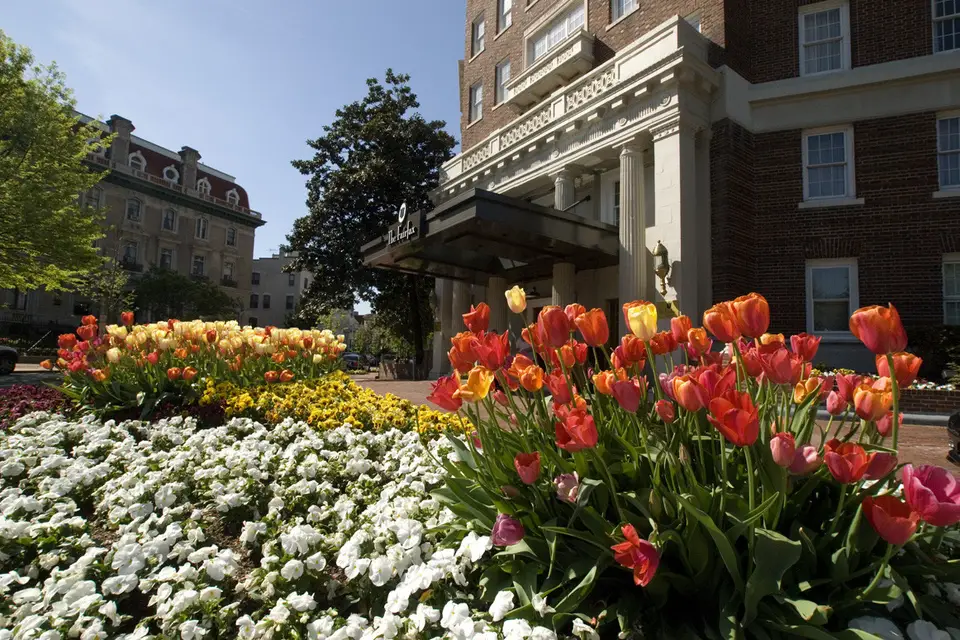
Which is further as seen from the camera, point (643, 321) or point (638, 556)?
point (643, 321)

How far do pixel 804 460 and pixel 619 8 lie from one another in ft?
61.4

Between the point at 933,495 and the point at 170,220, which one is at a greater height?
the point at 170,220

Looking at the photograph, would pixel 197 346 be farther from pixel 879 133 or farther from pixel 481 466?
pixel 879 133

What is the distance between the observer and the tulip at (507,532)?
163 cm

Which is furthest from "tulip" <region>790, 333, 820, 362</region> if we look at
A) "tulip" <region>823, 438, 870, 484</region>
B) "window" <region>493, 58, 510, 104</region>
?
"window" <region>493, 58, 510, 104</region>

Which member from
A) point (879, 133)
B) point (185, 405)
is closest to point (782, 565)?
point (185, 405)

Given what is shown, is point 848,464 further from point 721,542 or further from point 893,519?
point 721,542

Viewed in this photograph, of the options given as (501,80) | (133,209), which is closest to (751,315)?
(501,80)

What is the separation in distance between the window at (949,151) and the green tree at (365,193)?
56.1 feet

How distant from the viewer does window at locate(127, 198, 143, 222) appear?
155 ft

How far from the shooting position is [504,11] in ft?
72.9

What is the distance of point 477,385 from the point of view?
1741mm

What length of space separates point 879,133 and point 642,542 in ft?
51.0

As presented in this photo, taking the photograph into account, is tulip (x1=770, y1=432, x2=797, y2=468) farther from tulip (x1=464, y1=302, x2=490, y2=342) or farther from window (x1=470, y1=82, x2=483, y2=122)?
window (x1=470, y1=82, x2=483, y2=122)
